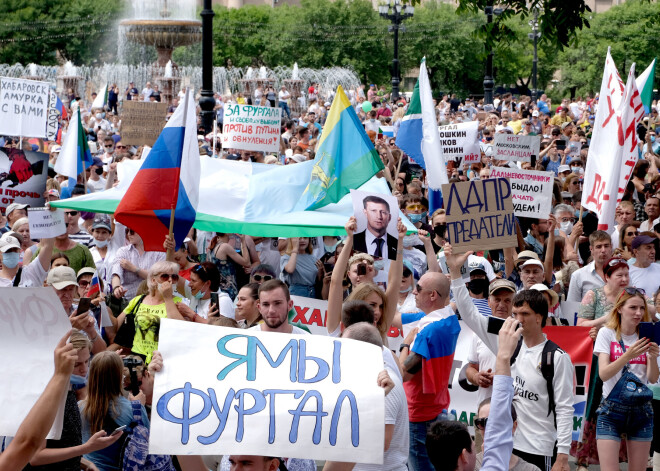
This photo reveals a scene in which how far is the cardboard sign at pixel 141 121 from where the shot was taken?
45.5 feet

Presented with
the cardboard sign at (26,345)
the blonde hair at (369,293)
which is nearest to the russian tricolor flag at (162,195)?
the blonde hair at (369,293)

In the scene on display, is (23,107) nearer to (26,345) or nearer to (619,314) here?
(619,314)

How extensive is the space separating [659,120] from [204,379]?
2543 centimetres

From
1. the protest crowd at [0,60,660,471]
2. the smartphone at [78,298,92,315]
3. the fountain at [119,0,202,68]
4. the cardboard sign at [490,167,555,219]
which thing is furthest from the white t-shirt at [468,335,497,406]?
the fountain at [119,0,202,68]

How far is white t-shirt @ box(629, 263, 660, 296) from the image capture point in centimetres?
841

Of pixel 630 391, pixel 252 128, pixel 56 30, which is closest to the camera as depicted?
pixel 630 391

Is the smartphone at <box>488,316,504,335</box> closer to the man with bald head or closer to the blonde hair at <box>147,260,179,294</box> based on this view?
the man with bald head

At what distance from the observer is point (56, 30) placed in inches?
2704

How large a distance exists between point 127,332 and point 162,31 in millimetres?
35308

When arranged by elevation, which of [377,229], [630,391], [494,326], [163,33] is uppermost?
[163,33]

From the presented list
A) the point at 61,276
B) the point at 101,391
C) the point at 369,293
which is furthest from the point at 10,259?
the point at 369,293

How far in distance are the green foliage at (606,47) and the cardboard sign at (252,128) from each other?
55.0m

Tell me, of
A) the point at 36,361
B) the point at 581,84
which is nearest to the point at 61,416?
the point at 36,361

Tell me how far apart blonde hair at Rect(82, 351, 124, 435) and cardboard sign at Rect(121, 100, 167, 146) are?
343 inches
